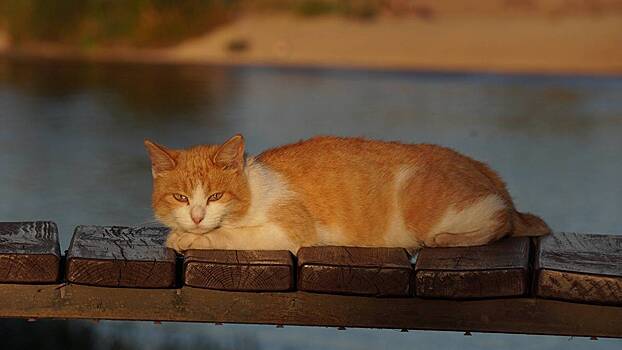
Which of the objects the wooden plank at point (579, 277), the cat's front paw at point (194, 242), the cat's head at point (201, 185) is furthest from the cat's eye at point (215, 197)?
the wooden plank at point (579, 277)

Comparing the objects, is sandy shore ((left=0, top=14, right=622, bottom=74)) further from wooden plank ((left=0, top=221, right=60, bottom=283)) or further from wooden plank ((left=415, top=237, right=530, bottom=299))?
wooden plank ((left=0, top=221, right=60, bottom=283))

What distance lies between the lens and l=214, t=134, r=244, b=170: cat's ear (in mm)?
3547

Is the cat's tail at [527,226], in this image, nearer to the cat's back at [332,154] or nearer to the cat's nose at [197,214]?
the cat's back at [332,154]

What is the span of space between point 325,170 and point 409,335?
7.12ft

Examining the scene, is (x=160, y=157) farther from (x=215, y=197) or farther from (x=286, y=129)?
(x=286, y=129)

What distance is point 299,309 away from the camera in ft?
11.3

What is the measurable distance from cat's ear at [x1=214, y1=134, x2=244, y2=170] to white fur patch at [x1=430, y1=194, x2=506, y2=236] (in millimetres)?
649

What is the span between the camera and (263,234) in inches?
140

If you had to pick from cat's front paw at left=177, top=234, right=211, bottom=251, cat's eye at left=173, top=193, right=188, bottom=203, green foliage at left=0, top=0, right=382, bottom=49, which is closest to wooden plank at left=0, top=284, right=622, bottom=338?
cat's front paw at left=177, top=234, right=211, bottom=251

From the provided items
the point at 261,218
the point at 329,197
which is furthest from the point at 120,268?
the point at 329,197

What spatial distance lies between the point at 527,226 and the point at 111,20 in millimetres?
17921

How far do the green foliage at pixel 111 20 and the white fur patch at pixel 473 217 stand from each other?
17.0 meters

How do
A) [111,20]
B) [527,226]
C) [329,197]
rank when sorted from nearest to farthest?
[329,197] < [527,226] < [111,20]

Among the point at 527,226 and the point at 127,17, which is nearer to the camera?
the point at 527,226
